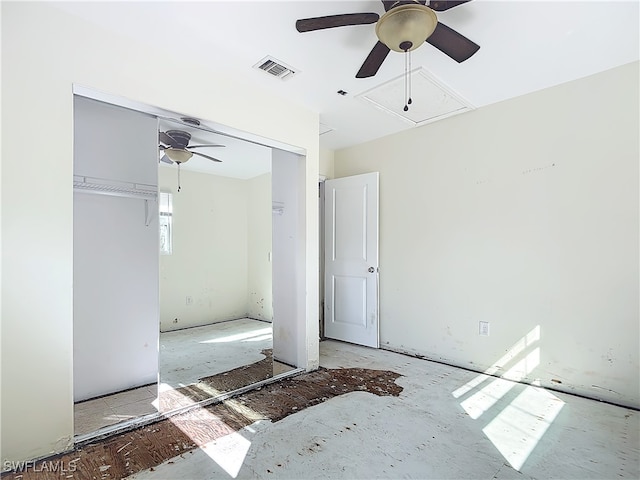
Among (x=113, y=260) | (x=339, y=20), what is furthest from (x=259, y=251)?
(x=339, y=20)

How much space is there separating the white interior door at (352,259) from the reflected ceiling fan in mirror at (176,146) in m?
1.68

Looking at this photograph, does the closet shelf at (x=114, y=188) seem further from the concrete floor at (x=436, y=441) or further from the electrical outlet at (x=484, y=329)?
the electrical outlet at (x=484, y=329)

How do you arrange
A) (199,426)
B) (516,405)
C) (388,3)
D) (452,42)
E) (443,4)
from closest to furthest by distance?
(443,4), (388,3), (452,42), (199,426), (516,405)

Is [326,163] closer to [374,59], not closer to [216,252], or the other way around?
[216,252]

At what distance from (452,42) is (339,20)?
0.66 metres

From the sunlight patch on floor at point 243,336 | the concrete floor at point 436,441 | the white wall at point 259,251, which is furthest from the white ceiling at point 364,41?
the concrete floor at point 436,441

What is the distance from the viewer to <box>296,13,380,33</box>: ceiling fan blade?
1.74m

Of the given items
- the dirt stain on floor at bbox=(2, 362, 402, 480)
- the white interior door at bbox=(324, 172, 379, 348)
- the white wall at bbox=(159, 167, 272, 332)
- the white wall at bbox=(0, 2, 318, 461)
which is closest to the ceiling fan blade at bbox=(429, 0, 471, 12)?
the white wall at bbox=(0, 2, 318, 461)

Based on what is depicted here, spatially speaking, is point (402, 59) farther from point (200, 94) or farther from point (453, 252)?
point (453, 252)

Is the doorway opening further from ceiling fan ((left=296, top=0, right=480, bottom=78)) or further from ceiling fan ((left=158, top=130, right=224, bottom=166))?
ceiling fan ((left=296, top=0, right=480, bottom=78))

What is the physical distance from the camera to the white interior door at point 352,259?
405cm

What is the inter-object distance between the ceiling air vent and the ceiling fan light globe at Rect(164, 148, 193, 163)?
1.10m

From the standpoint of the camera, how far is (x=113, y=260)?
2777mm

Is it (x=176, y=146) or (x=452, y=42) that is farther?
(x=176, y=146)
